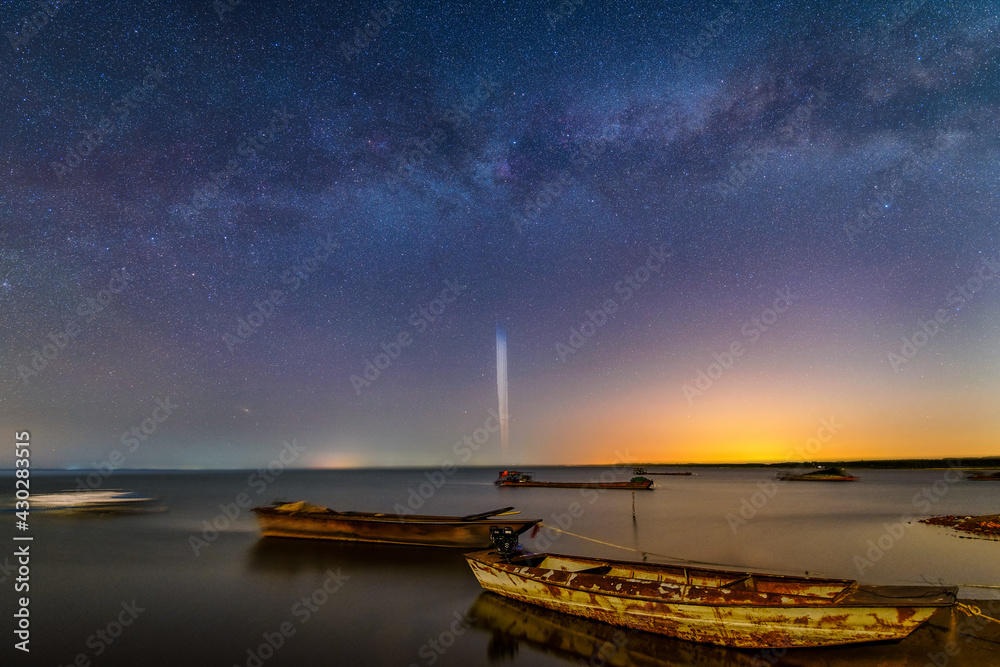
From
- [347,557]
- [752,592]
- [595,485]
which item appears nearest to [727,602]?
[752,592]

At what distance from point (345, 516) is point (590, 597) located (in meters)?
15.5

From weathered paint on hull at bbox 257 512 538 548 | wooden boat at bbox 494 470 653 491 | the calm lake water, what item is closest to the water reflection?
the calm lake water

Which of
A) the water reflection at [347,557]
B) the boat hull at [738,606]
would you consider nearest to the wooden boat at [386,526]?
the water reflection at [347,557]

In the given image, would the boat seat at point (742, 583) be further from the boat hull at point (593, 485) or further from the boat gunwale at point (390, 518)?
the boat hull at point (593, 485)

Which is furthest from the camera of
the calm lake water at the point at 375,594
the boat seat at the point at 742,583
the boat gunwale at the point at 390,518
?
the boat gunwale at the point at 390,518

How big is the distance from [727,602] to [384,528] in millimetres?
15839

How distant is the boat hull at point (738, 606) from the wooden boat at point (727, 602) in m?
0.02

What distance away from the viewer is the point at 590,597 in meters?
11.6

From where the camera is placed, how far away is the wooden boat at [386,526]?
68.4 feet

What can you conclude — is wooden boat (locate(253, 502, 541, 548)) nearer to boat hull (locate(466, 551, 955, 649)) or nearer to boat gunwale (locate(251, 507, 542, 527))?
boat gunwale (locate(251, 507, 542, 527))

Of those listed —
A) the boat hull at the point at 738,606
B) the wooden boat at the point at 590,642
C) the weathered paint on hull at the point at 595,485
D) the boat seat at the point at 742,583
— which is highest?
the weathered paint on hull at the point at 595,485

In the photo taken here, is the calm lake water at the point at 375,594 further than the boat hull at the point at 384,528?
No

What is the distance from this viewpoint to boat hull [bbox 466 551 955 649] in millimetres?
9297

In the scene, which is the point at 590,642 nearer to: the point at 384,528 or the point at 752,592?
the point at 752,592
